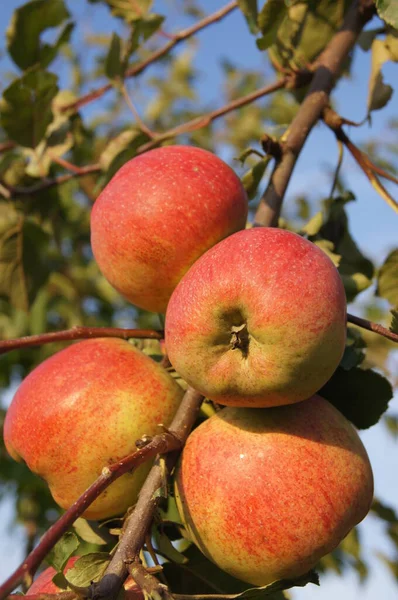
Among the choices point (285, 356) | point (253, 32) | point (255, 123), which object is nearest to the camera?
point (285, 356)

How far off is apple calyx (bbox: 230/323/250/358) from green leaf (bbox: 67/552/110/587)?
0.39 meters

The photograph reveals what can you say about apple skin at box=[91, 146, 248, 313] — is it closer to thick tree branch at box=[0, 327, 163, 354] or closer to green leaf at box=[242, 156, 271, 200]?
thick tree branch at box=[0, 327, 163, 354]

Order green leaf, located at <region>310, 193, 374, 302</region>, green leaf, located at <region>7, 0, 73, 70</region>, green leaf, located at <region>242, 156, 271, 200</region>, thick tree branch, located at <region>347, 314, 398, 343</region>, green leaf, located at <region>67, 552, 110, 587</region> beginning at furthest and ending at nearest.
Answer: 1. green leaf, located at <region>7, 0, 73, 70</region>
2. green leaf, located at <region>310, 193, 374, 302</region>
3. green leaf, located at <region>242, 156, 271, 200</region>
4. thick tree branch, located at <region>347, 314, 398, 343</region>
5. green leaf, located at <region>67, 552, 110, 587</region>

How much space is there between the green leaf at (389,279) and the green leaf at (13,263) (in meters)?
1.19

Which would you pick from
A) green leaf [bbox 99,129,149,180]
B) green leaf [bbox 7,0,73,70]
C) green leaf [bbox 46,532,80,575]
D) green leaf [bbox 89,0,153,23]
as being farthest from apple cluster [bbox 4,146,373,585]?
green leaf [bbox 89,0,153,23]

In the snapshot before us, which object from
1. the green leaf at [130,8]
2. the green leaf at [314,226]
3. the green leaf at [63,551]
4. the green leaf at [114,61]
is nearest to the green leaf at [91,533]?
the green leaf at [63,551]

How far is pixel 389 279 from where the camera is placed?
5.77ft

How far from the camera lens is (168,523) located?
1309mm

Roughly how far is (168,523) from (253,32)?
1223 millimetres

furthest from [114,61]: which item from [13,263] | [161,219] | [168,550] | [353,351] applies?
[168,550]

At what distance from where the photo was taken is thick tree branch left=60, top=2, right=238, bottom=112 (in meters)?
2.19

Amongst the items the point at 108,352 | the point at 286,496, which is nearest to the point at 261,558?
the point at 286,496

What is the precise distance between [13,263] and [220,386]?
1.47 metres

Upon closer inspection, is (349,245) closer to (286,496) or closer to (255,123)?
(286,496)
